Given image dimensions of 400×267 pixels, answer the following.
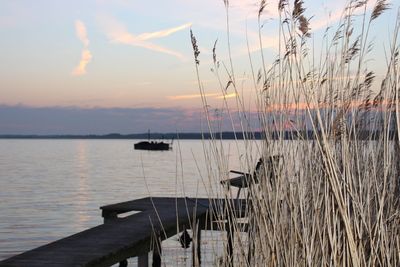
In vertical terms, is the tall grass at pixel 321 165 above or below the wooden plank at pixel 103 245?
above

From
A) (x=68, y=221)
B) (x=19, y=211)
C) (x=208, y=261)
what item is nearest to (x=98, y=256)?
(x=208, y=261)

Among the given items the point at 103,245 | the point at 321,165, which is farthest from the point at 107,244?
the point at 321,165

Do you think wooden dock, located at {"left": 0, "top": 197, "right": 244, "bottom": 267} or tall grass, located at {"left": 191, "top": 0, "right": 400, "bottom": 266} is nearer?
tall grass, located at {"left": 191, "top": 0, "right": 400, "bottom": 266}

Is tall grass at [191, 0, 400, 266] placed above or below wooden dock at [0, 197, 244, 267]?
above

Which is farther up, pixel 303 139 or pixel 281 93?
pixel 281 93

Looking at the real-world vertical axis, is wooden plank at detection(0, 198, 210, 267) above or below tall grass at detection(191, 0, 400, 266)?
below

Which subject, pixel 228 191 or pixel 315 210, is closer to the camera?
pixel 315 210

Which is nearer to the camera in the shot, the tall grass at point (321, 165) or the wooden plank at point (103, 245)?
the tall grass at point (321, 165)

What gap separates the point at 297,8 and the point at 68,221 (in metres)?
19.4

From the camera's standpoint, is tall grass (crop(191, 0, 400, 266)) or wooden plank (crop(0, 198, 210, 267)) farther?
wooden plank (crop(0, 198, 210, 267))

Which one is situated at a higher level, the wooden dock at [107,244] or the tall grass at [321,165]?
the tall grass at [321,165]

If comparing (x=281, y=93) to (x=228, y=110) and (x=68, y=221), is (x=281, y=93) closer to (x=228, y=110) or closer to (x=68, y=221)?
(x=228, y=110)

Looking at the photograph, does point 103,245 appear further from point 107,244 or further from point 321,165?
point 321,165

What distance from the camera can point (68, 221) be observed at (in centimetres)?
2117
